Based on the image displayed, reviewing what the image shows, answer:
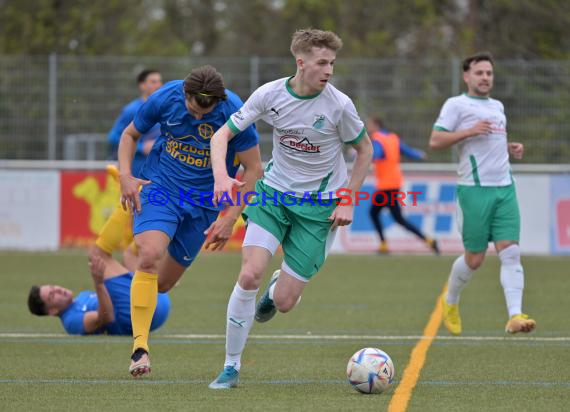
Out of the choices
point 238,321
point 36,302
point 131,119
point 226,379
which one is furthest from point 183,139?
point 131,119

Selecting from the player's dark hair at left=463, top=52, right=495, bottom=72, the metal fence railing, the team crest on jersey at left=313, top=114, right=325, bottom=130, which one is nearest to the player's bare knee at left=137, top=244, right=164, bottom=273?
the team crest on jersey at left=313, top=114, right=325, bottom=130

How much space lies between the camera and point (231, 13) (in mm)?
41656

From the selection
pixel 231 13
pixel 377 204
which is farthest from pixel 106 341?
pixel 231 13

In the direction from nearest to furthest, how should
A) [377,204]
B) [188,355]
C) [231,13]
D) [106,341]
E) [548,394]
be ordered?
1. [548,394]
2. [188,355]
3. [106,341]
4. [377,204]
5. [231,13]

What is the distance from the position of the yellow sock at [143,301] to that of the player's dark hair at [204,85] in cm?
117

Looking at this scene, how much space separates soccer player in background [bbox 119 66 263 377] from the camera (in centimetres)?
739

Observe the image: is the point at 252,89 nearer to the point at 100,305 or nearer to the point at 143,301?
the point at 100,305

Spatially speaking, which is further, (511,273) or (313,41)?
(511,273)

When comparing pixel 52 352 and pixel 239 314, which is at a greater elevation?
pixel 239 314

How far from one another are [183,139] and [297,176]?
3.25ft

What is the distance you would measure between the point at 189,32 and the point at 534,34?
55.9ft

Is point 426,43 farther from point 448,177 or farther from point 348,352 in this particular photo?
point 348,352

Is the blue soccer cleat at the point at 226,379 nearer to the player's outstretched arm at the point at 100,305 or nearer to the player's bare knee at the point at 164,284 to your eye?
the player's bare knee at the point at 164,284

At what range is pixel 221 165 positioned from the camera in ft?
21.9
